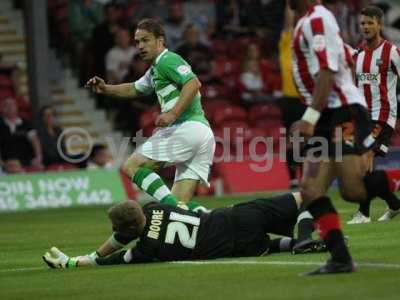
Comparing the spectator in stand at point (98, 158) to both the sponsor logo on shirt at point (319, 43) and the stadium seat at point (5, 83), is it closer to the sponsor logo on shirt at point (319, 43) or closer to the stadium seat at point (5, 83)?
the stadium seat at point (5, 83)

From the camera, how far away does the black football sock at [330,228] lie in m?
8.90

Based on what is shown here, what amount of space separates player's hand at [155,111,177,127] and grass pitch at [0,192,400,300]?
1.48 meters

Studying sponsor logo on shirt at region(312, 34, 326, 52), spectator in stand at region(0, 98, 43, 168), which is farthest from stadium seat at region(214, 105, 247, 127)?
sponsor logo on shirt at region(312, 34, 326, 52)

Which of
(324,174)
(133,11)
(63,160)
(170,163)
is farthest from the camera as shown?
(133,11)

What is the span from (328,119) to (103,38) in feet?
49.9

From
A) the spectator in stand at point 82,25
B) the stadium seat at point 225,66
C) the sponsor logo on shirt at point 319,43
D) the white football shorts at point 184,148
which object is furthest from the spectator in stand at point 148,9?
the sponsor logo on shirt at point 319,43

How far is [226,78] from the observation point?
24.9m

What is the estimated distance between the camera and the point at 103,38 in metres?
24.1

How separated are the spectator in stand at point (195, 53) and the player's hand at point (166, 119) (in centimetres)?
1182

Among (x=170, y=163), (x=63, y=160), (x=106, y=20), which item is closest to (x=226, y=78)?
(x=106, y=20)

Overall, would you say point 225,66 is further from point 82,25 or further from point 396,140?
point 396,140

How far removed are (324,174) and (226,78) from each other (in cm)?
1581

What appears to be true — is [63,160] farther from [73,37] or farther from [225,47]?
[225,47]

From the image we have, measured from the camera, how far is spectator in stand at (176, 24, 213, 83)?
23.8m
